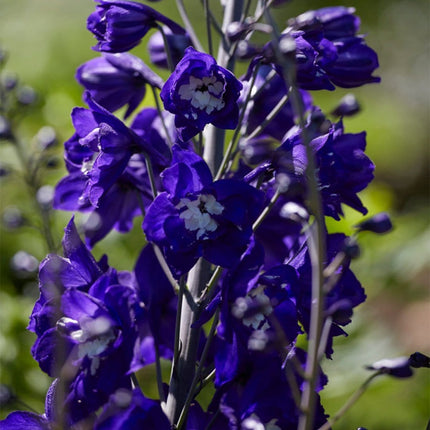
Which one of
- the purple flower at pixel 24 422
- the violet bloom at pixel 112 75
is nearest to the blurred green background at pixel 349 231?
the purple flower at pixel 24 422

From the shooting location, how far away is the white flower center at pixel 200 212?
0.84 meters

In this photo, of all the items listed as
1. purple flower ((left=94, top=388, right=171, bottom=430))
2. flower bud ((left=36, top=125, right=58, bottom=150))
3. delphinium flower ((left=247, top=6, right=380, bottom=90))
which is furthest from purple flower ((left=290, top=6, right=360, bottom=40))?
purple flower ((left=94, top=388, right=171, bottom=430))

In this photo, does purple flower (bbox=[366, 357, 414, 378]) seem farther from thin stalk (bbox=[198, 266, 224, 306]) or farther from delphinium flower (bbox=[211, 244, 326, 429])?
thin stalk (bbox=[198, 266, 224, 306])

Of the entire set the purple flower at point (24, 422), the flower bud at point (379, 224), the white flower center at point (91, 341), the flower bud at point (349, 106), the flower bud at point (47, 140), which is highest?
the flower bud at point (349, 106)

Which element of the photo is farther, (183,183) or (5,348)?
(5,348)

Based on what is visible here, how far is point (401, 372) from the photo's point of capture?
0.73 metres

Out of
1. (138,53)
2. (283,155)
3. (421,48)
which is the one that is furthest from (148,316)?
(421,48)

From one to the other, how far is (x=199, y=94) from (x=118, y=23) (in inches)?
7.0

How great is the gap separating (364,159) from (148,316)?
38 centimetres

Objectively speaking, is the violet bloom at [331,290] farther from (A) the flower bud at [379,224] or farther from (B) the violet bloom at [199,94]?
(B) the violet bloom at [199,94]

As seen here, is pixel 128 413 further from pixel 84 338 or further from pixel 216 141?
Answer: pixel 216 141

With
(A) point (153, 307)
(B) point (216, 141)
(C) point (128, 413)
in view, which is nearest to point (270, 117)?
(B) point (216, 141)

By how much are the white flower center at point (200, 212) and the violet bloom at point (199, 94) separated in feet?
0.26

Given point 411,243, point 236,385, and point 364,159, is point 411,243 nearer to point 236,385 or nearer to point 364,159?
point 364,159
